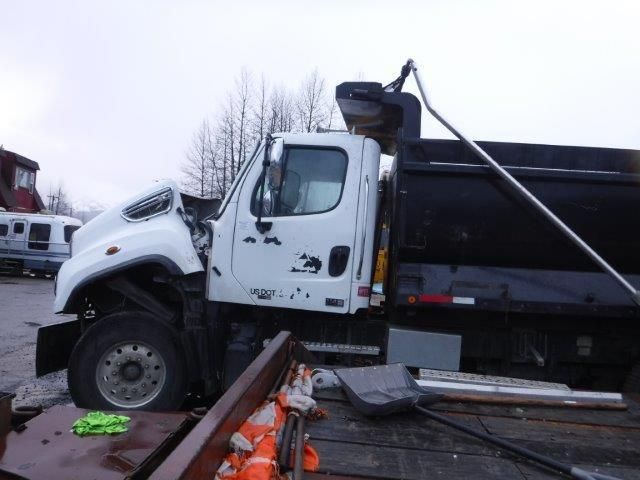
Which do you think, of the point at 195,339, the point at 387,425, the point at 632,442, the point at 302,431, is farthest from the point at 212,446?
the point at 195,339

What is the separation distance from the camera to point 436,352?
467 centimetres

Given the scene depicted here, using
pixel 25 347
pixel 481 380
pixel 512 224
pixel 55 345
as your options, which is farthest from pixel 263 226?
pixel 25 347

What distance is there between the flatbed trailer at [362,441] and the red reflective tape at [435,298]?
1290 mm

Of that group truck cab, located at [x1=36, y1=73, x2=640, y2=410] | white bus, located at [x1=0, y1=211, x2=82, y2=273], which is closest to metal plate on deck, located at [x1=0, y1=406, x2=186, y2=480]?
truck cab, located at [x1=36, y1=73, x2=640, y2=410]

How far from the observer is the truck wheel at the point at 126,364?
480 centimetres

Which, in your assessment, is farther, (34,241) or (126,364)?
(34,241)

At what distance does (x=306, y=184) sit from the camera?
4.96m

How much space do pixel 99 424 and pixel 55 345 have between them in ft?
8.83

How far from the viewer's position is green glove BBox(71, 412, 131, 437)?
115 inches

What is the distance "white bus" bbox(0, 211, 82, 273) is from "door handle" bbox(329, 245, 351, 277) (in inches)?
834

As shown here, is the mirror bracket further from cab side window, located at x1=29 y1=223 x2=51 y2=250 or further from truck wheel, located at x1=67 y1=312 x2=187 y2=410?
cab side window, located at x1=29 y1=223 x2=51 y2=250

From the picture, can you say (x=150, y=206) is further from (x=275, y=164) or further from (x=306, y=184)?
(x=306, y=184)

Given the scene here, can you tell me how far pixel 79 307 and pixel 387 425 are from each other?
141 inches

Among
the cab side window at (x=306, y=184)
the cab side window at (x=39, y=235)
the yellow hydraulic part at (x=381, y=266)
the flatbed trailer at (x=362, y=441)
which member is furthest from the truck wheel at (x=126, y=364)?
the cab side window at (x=39, y=235)
